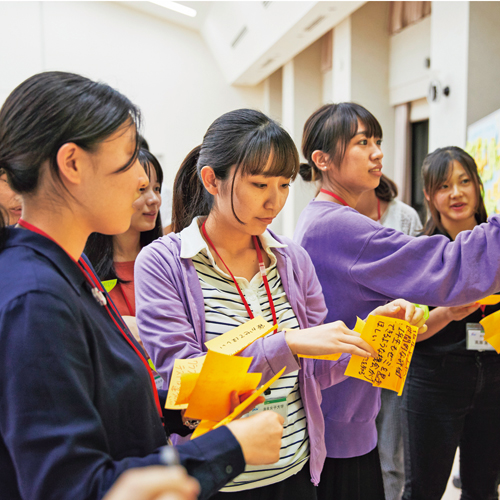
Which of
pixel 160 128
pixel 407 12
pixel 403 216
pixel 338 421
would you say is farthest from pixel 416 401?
pixel 160 128

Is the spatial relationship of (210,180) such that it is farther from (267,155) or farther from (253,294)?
(253,294)

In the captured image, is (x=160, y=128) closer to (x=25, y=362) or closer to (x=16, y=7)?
(x=16, y=7)

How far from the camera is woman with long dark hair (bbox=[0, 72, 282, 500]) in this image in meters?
0.55

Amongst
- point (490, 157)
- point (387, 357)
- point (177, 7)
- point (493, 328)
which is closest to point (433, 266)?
point (387, 357)

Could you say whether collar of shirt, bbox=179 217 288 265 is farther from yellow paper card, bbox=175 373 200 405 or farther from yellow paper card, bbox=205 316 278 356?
yellow paper card, bbox=175 373 200 405

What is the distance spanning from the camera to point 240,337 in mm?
958

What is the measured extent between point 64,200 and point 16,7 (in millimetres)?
8085

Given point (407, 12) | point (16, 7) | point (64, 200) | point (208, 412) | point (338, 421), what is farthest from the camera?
point (16, 7)

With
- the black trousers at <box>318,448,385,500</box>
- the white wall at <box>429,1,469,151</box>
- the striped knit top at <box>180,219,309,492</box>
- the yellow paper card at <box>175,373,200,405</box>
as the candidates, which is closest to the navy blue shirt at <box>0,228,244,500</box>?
the yellow paper card at <box>175,373,200,405</box>

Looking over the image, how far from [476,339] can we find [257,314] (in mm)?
966

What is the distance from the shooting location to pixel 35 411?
1.79 feet

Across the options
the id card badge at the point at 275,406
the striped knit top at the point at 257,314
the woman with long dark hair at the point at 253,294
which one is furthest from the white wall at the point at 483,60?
the id card badge at the point at 275,406

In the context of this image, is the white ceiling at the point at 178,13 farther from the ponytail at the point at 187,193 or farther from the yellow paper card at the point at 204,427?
the yellow paper card at the point at 204,427

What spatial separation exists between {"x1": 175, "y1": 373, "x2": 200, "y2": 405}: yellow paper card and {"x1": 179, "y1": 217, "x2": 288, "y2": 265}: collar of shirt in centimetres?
35
